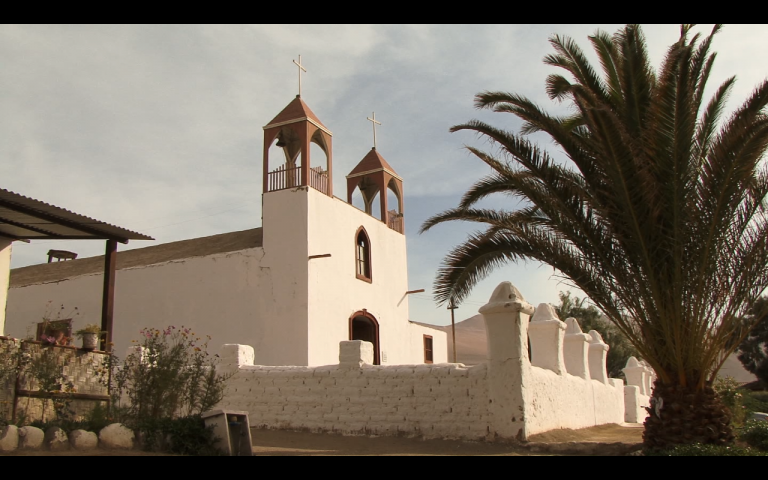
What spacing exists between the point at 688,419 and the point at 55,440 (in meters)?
8.26

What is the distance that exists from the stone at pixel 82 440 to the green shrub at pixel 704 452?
7.21 meters

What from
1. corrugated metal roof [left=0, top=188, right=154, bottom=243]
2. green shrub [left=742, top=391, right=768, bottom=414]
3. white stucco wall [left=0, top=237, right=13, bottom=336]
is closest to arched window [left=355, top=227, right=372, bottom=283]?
corrugated metal roof [left=0, top=188, right=154, bottom=243]

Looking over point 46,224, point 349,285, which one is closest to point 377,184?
point 349,285

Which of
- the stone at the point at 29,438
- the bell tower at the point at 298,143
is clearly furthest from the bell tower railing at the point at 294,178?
the stone at the point at 29,438

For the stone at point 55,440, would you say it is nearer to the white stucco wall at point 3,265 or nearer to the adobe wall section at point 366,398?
the adobe wall section at point 366,398

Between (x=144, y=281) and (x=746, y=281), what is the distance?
15700 mm

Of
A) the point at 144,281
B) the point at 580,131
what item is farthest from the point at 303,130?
the point at 580,131

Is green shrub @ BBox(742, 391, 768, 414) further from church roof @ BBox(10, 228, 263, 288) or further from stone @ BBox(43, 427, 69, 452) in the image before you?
stone @ BBox(43, 427, 69, 452)

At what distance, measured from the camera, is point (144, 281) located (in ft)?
65.3

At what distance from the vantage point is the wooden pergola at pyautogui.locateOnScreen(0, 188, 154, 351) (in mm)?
10945

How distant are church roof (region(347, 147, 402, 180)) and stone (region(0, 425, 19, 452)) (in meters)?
16.4

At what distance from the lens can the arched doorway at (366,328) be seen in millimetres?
20641
